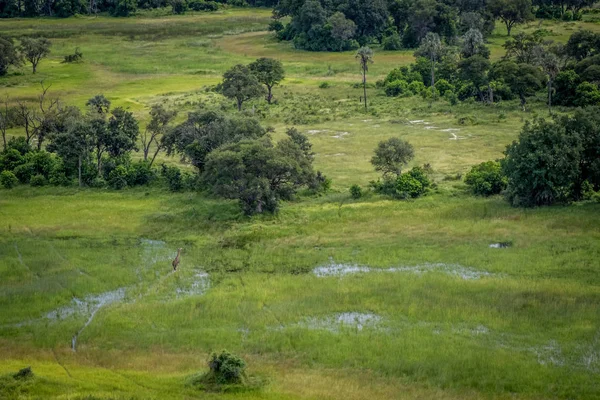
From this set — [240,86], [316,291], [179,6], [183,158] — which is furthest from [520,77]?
[179,6]

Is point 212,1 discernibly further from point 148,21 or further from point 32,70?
point 32,70

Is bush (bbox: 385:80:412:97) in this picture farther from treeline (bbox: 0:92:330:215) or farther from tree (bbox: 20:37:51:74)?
tree (bbox: 20:37:51:74)

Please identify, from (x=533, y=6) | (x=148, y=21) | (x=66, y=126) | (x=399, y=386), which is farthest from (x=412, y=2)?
(x=399, y=386)

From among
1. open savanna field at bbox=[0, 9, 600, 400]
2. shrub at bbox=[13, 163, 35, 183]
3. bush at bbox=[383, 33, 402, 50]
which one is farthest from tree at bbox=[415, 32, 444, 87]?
shrub at bbox=[13, 163, 35, 183]

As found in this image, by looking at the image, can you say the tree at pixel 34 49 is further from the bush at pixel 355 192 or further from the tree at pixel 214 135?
the bush at pixel 355 192

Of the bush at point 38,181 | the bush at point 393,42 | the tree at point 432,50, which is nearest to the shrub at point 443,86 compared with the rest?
the tree at point 432,50
